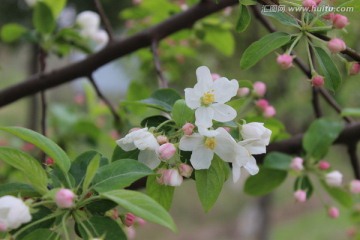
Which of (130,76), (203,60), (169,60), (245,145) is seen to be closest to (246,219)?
(130,76)

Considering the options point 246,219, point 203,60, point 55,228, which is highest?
point 55,228

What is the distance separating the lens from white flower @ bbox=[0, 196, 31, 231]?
52 centimetres

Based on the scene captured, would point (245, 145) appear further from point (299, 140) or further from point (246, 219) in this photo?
point (246, 219)

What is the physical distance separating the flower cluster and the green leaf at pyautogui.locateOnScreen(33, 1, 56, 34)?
67 cm

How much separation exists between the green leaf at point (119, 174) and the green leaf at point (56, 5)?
2.56ft

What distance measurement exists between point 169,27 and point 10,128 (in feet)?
2.14

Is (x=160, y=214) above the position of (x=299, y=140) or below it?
above

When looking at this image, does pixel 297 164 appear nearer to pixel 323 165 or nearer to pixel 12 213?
pixel 323 165

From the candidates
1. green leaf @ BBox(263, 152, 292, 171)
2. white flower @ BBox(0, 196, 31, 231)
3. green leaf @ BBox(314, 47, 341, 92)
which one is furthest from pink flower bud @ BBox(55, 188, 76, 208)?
green leaf @ BBox(263, 152, 292, 171)

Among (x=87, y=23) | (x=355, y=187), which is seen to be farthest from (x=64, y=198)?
(x=87, y=23)

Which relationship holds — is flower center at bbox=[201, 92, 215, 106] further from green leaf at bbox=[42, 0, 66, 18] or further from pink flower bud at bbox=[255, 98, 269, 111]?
green leaf at bbox=[42, 0, 66, 18]

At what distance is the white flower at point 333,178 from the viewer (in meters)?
1.01

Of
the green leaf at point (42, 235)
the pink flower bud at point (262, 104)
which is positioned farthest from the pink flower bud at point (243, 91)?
the green leaf at point (42, 235)

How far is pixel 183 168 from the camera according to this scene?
64cm
